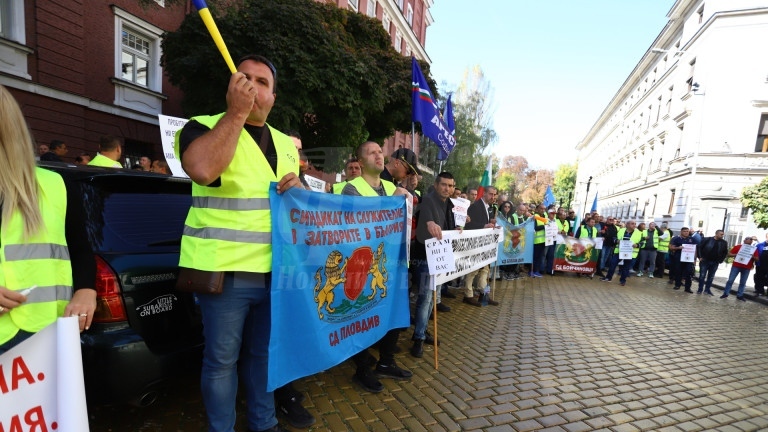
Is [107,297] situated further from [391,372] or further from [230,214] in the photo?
[391,372]

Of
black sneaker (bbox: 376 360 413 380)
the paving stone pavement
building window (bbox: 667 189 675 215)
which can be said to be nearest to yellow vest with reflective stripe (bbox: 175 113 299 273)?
the paving stone pavement

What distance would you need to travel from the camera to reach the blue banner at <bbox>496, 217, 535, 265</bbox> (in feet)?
26.9

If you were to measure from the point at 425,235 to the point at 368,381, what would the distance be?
153cm

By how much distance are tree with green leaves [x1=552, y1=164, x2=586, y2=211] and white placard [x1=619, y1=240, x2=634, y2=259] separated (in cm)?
7139

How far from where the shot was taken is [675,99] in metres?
27.5

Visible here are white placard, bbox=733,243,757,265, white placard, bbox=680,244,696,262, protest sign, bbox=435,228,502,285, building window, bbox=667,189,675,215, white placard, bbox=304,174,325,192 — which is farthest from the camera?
building window, bbox=667,189,675,215

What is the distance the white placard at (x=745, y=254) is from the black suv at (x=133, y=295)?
13.4 m

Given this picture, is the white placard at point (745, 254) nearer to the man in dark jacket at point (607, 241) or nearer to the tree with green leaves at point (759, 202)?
the man in dark jacket at point (607, 241)

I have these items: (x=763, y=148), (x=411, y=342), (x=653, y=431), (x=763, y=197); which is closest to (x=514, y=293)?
(x=411, y=342)

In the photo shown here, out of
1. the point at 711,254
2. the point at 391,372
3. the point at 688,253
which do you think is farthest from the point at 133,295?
the point at 688,253

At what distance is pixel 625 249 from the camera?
11.7 metres

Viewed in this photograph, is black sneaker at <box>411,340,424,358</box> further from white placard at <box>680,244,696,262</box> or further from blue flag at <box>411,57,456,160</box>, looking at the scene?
white placard at <box>680,244,696,262</box>

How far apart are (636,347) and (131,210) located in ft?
19.1

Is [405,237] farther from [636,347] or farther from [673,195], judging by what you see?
[673,195]
